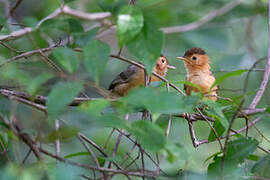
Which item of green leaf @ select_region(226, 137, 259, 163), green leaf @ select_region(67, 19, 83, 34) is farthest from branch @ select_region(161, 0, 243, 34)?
green leaf @ select_region(67, 19, 83, 34)

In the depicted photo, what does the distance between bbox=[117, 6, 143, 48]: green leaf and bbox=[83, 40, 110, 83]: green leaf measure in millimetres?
103

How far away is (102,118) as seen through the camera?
2486 millimetres

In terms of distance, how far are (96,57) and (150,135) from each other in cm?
47

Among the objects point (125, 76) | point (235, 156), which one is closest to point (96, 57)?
point (235, 156)

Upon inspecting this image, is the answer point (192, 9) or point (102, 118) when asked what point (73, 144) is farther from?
point (102, 118)

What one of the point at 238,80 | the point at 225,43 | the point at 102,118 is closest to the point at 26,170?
the point at 102,118

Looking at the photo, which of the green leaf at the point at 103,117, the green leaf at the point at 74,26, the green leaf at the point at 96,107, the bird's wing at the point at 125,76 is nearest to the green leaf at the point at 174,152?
the green leaf at the point at 103,117

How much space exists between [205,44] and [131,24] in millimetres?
4477

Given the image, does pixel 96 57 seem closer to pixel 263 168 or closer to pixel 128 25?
pixel 128 25

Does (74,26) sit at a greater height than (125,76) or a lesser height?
greater

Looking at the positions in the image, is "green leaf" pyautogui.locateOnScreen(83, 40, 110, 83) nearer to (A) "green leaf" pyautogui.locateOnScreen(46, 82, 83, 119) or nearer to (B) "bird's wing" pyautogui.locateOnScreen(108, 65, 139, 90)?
(A) "green leaf" pyautogui.locateOnScreen(46, 82, 83, 119)

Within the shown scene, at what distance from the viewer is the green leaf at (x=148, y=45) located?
8.49ft

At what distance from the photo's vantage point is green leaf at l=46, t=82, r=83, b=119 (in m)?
2.27

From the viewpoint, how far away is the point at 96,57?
2.47 meters
